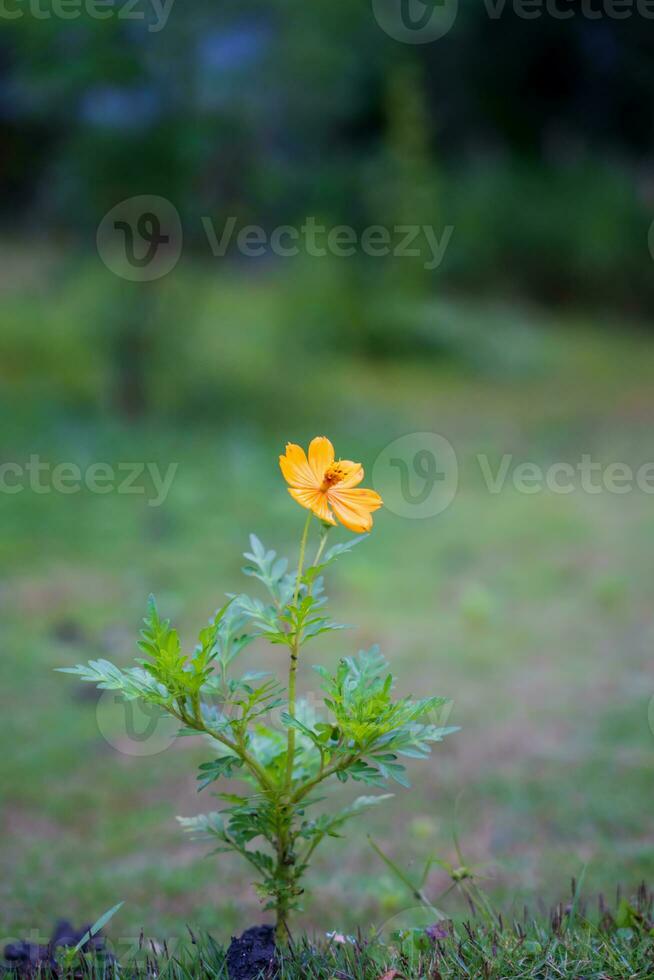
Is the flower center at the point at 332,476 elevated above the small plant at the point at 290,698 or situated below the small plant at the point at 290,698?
above

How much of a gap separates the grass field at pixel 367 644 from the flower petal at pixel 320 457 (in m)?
0.86

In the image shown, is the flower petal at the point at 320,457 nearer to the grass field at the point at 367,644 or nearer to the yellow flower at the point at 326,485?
the yellow flower at the point at 326,485

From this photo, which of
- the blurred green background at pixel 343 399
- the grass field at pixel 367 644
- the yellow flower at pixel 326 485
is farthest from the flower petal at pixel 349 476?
the blurred green background at pixel 343 399

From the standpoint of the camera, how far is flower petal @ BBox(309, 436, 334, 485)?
4.50 feet

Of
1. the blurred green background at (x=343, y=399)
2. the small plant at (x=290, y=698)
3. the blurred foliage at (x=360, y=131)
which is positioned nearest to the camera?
the small plant at (x=290, y=698)

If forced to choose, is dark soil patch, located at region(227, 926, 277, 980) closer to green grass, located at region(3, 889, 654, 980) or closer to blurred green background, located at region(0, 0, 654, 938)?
green grass, located at region(3, 889, 654, 980)

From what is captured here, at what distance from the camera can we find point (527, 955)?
1.38 m

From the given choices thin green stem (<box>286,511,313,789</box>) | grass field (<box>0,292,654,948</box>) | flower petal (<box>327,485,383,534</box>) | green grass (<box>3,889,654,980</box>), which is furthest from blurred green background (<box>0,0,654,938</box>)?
flower petal (<box>327,485,383,534</box>)

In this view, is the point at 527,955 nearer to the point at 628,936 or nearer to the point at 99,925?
the point at 628,936

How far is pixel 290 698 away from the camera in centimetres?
141

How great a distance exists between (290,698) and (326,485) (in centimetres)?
30

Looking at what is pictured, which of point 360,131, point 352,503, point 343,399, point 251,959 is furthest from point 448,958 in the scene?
point 360,131

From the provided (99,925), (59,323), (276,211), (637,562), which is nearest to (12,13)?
(276,211)

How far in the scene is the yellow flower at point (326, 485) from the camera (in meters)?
1.37
